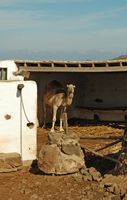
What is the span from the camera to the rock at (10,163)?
11.7 meters

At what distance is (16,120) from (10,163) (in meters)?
1.13

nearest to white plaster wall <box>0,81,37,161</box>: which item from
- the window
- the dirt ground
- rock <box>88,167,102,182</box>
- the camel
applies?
the dirt ground

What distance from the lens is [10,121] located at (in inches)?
476

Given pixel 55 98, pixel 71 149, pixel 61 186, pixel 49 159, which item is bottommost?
pixel 61 186

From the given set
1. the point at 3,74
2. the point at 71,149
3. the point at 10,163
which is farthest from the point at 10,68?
the point at 71,149

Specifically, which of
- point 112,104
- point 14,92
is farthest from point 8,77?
point 112,104

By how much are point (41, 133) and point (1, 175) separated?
237 inches

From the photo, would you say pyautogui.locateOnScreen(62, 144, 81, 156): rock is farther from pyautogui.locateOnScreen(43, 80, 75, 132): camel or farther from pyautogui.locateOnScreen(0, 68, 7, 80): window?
pyautogui.locateOnScreen(43, 80, 75, 132): camel

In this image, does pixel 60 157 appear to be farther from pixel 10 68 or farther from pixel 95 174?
pixel 10 68

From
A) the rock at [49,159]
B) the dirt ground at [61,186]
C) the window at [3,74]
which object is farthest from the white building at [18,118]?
the window at [3,74]

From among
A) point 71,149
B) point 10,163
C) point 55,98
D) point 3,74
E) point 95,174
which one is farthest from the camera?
point 55,98

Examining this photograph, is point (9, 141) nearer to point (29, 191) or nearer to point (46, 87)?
point (29, 191)

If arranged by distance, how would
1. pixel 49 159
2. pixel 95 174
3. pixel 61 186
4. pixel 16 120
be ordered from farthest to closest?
pixel 16 120 → pixel 49 159 → pixel 95 174 → pixel 61 186

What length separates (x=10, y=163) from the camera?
1170cm
